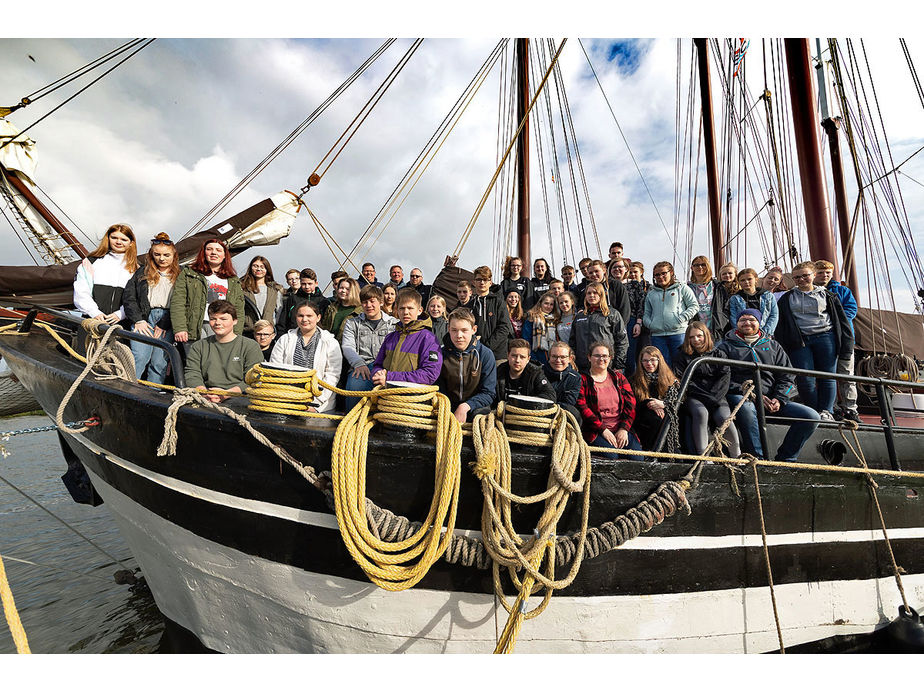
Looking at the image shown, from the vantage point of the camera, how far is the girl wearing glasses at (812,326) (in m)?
4.45

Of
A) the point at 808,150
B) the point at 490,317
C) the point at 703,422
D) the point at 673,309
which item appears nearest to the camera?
the point at 703,422

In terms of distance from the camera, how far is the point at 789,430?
3449mm

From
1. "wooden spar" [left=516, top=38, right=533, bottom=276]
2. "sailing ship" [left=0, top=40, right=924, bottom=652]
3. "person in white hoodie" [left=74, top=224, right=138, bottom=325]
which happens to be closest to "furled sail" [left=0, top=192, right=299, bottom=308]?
"person in white hoodie" [left=74, top=224, right=138, bottom=325]

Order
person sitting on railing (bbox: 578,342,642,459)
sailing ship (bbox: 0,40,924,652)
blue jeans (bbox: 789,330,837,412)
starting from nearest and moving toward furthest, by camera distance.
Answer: sailing ship (bbox: 0,40,924,652) → person sitting on railing (bbox: 578,342,642,459) → blue jeans (bbox: 789,330,837,412)

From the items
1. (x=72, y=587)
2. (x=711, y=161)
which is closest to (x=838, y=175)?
(x=711, y=161)

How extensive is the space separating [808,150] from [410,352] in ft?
24.9

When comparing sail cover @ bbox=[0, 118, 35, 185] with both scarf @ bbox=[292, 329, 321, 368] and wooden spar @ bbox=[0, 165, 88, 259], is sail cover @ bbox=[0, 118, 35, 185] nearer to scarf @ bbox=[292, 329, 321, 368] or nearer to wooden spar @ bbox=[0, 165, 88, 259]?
wooden spar @ bbox=[0, 165, 88, 259]

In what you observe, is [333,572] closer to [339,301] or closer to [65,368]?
→ [65,368]

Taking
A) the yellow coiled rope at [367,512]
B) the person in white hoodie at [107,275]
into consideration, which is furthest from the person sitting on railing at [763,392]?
the person in white hoodie at [107,275]

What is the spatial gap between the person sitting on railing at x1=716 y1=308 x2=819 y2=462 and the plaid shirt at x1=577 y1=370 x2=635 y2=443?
2.55ft

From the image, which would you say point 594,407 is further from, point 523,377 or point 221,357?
point 221,357

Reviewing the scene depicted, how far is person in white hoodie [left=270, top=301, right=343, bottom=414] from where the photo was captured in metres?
3.58

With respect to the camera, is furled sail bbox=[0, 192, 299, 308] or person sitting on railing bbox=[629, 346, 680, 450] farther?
furled sail bbox=[0, 192, 299, 308]

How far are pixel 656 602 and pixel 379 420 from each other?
1.67 meters
